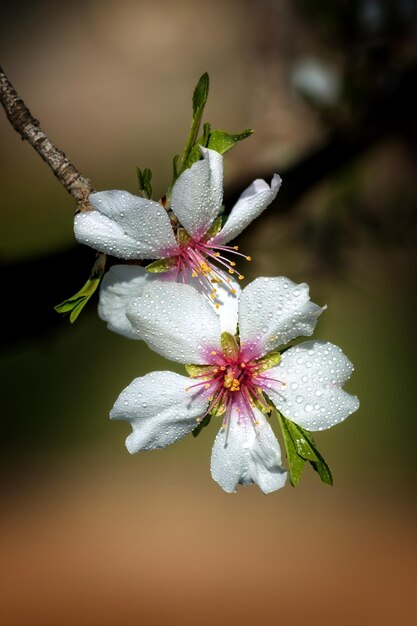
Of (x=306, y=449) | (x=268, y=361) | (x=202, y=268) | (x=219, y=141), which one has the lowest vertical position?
(x=306, y=449)

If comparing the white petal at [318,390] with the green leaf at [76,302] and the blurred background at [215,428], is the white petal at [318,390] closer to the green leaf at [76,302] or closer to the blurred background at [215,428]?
the green leaf at [76,302]

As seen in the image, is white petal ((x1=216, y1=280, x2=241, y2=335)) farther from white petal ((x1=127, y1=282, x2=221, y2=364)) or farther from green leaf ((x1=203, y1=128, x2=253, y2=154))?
green leaf ((x1=203, y1=128, x2=253, y2=154))

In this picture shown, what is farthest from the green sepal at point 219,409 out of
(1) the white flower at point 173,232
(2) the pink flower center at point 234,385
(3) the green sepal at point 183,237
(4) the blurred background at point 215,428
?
(4) the blurred background at point 215,428

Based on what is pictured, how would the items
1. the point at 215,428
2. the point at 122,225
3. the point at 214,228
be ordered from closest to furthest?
1. the point at 122,225
2. the point at 214,228
3. the point at 215,428

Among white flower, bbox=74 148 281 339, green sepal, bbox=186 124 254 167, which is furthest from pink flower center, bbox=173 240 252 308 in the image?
green sepal, bbox=186 124 254 167

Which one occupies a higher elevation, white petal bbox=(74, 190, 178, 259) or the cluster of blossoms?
white petal bbox=(74, 190, 178, 259)

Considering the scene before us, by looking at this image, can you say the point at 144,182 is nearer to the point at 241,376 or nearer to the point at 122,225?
the point at 122,225

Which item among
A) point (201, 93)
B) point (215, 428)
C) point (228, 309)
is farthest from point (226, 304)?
point (215, 428)
